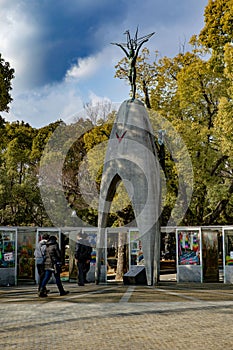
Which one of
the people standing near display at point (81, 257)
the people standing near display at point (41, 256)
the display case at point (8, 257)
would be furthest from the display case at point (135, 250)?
the people standing near display at point (41, 256)

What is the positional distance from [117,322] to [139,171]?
25.1 feet

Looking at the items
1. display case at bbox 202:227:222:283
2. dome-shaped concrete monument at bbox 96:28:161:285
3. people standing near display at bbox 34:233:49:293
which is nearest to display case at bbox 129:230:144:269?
display case at bbox 202:227:222:283

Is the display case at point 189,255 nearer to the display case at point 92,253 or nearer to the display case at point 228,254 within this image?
the display case at point 228,254

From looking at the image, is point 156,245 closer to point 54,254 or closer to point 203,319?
point 54,254

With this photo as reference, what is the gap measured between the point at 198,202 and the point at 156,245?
7677 mm

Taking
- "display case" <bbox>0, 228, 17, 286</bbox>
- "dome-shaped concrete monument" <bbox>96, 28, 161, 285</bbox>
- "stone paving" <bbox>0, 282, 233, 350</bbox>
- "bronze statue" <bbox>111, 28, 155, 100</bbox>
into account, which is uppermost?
"bronze statue" <bbox>111, 28, 155, 100</bbox>

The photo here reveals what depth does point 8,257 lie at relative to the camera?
17188 mm

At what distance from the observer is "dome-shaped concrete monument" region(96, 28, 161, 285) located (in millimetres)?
14758

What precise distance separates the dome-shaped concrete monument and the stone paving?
3.57 meters

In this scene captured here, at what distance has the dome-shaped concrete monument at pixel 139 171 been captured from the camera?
1476 centimetres

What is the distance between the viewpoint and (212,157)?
20.5 metres

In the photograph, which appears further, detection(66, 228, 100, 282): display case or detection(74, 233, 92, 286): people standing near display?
detection(66, 228, 100, 282): display case

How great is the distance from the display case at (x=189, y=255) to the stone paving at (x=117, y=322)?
670cm

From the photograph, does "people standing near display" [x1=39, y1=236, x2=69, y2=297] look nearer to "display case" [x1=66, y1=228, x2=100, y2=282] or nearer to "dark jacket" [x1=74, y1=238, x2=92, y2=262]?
"dark jacket" [x1=74, y1=238, x2=92, y2=262]
